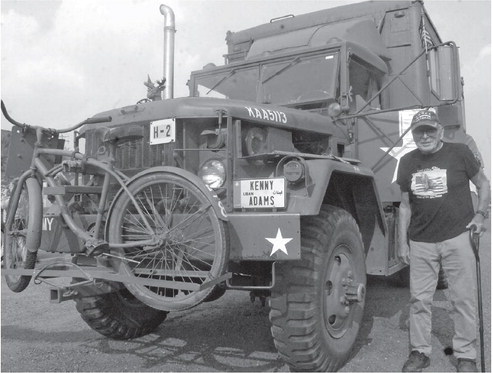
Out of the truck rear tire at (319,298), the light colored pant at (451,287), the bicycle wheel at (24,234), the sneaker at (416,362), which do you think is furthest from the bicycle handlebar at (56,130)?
the sneaker at (416,362)

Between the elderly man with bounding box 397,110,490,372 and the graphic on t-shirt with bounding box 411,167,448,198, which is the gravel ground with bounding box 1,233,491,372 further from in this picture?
the graphic on t-shirt with bounding box 411,167,448,198

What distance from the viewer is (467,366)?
11.3 feet

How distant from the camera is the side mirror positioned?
4.16 meters

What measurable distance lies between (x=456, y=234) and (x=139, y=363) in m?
2.49

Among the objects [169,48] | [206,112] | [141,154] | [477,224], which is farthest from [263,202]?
[169,48]

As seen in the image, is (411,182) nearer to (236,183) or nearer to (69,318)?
(236,183)

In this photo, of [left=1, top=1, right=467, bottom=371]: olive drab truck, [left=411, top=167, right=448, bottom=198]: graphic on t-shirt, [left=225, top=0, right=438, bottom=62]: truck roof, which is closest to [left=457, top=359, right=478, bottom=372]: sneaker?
[left=1, top=1, right=467, bottom=371]: olive drab truck

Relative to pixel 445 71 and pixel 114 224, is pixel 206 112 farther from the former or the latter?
pixel 445 71

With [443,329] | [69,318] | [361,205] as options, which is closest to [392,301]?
[443,329]

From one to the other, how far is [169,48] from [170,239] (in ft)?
13.6

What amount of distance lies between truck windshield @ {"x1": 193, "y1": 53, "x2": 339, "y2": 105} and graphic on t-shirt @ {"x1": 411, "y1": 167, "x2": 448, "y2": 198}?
1427 millimetres

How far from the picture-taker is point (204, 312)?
18.4ft

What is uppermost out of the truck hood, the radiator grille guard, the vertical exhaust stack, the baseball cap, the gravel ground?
the vertical exhaust stack

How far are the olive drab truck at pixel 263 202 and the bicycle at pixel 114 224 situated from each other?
13 millimetres
